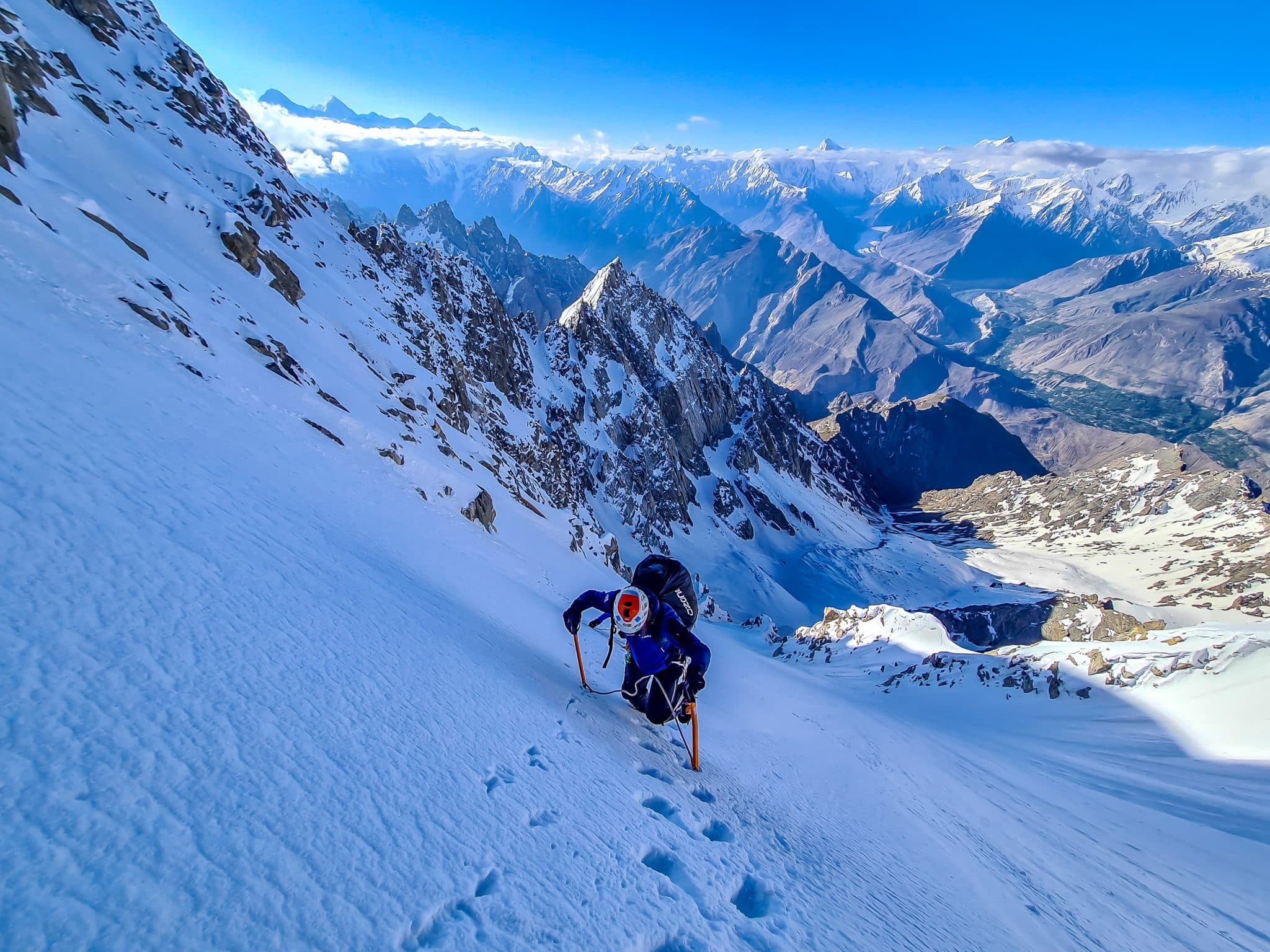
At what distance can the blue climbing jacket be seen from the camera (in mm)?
6570

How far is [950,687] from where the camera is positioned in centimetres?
2377

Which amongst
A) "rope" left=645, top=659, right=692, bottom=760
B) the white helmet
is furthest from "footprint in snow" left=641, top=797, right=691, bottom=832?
the white helmet

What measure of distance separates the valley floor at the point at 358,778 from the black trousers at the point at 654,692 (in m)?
0.28

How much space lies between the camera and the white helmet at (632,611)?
20.8 feet

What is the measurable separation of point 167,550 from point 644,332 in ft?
387

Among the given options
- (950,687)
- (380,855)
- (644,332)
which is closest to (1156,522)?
(644,332)

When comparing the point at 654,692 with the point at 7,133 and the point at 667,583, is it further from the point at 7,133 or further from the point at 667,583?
the point at 7,133

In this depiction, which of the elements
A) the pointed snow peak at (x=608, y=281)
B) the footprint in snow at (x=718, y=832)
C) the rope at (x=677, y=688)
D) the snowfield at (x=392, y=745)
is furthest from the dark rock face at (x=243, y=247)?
the pointed snow peak at (x=608, y=281)

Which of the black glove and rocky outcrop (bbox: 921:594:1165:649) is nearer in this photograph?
the black glove

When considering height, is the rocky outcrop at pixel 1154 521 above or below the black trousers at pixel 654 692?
above

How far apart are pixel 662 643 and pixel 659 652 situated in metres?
0.11

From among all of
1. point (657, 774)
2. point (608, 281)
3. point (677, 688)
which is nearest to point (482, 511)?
point (677, 688)

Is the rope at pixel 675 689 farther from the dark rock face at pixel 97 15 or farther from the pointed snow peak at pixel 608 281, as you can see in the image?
the pointed snow peak at pixel 608 281

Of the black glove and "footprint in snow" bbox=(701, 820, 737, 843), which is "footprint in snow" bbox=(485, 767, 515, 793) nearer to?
"footprint in snow" bbox=(701, 820, 737, 843)
